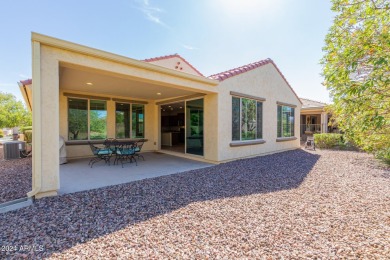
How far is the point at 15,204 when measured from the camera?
3.58 metres

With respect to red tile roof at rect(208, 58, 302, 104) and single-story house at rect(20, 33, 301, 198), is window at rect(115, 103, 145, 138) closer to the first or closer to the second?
single-story house at rect(20, 33, 301, 198)

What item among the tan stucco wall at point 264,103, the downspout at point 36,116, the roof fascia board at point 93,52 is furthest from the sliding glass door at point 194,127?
the downspout at point 36,116

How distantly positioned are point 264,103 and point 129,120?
7.46 meters

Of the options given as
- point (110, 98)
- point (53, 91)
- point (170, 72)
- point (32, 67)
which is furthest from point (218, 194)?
point (110, 98)

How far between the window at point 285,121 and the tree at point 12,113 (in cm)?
3603

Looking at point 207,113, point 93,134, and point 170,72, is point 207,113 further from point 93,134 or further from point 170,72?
point 93,134

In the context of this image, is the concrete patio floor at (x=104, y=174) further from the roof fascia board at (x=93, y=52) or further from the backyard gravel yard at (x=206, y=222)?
the roof fascia board at (x=93, y=52)

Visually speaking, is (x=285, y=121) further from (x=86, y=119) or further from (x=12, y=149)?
(x=12, y=149)

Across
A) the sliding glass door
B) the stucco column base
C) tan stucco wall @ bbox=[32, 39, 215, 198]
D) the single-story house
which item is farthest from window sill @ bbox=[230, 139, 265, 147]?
the stucco column base

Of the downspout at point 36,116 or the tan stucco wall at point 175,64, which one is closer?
the downspout at point 36,116

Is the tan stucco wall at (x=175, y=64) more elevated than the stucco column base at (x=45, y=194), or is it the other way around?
the tan stucco wall at (x=175, y=64)

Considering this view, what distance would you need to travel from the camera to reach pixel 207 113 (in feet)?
25.7

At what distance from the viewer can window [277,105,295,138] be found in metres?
11.2

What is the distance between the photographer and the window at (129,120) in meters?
9.81
